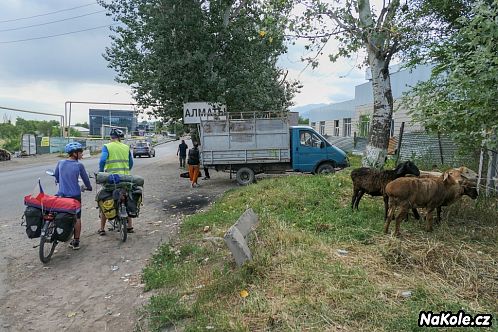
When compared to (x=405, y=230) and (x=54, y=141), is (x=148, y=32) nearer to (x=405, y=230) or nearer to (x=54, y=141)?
(x=405, y=230)

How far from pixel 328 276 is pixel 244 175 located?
34.6 feet

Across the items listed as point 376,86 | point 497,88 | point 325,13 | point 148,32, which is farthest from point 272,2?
point 148,32

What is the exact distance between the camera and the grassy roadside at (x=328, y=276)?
3.45 m

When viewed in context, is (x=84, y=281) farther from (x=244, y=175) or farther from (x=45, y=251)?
(x=244, y=175)

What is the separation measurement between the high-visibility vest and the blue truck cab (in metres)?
8.31

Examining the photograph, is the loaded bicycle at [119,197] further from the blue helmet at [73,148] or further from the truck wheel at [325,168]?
the truck wheel at [325,168]

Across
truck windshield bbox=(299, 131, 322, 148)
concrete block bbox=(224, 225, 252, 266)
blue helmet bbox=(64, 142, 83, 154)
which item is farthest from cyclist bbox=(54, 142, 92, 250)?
truck windshield bbox=(299, 131, 322, 148)

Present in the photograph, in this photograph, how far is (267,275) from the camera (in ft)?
14.0

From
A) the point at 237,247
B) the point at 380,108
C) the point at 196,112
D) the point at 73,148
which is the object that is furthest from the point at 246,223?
the point at 196,112

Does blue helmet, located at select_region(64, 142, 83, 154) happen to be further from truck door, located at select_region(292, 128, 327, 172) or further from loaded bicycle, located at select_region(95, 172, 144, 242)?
truck door, located at select_region(292, 128, 327, 172)

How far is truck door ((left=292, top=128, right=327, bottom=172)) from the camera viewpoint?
47.4 feet

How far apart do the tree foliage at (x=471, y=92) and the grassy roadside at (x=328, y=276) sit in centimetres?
157

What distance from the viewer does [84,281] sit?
5.21 meters

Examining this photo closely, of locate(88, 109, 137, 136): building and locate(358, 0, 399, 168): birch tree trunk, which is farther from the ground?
locate(88, 109, 137, 136): building
